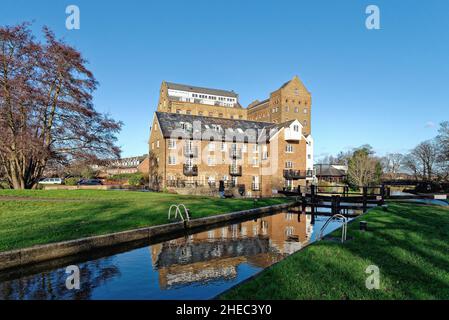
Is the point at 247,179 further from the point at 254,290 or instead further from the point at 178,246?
the point at 254,290

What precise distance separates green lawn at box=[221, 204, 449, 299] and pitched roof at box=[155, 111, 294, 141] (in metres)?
28.8

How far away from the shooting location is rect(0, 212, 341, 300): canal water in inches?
242

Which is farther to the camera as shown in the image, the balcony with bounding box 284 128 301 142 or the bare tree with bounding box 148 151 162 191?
the balcony with bounding box 284 128 301 142

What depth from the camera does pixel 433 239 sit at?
850cm

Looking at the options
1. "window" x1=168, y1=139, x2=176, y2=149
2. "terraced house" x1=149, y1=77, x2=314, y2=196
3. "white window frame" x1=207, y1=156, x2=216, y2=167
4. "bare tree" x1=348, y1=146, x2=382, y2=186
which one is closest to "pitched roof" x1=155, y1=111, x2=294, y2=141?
"terraced house" x1=149, y1=77, x2=314, y2=196

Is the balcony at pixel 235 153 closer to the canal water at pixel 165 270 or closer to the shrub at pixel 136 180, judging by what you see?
the shrub at pixel 136 180

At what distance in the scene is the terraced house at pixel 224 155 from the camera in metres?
34.2

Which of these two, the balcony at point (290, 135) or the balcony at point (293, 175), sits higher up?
the balcony at point (290, 135)

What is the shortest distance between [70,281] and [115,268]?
50.1 inches

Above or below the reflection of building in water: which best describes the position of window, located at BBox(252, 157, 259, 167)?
above

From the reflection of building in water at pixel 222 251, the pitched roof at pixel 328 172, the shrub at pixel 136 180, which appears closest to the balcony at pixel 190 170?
the shrub at pixel 136 180

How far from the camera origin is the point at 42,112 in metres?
23.2

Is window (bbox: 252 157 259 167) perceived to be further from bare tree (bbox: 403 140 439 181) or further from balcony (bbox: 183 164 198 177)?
bare tree (bbox: 403 140 439 181)

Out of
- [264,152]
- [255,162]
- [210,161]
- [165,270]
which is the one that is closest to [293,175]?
[264,152]
